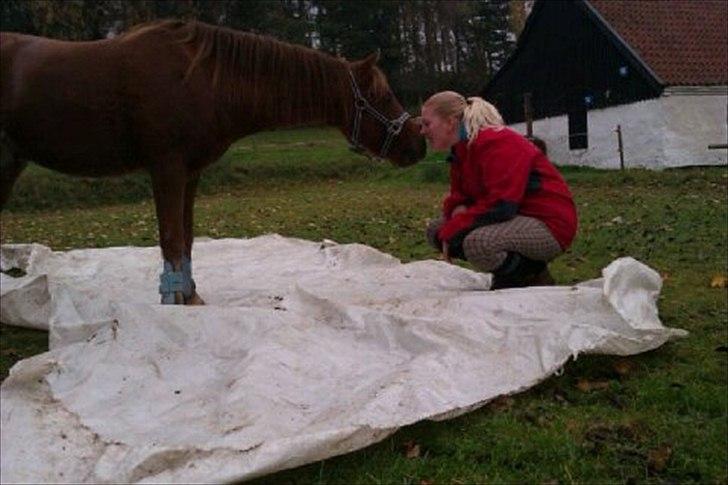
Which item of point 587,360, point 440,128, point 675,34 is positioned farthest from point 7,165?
point 675,34

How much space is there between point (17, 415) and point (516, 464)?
1898mm

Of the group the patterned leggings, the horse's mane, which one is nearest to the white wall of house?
the patterned leggings

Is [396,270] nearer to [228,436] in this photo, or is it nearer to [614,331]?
[614,331]

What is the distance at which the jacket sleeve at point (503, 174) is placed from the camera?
4.48 m

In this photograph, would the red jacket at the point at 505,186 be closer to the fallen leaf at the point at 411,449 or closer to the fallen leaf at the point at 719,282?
the fallen leaf at the point at 719,282

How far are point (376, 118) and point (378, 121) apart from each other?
1.0 inches

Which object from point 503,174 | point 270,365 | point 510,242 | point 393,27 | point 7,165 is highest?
point 393,27

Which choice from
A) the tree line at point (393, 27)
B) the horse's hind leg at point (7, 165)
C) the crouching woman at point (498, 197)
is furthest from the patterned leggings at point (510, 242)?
the tree line at point (393, 27)

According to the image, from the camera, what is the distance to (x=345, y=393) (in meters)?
3.27

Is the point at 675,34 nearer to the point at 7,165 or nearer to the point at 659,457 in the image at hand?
the point at 7,165

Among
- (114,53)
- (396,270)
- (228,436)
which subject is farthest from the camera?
(396,270)

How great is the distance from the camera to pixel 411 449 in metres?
2.97

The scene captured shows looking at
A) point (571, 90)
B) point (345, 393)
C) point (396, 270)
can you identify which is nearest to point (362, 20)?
point (571, 90)

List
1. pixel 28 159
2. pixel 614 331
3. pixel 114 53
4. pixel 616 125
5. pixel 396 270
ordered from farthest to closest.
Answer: pixel 616 125 → pixel 396 270 → pixel 28 159 → pixel 114 53 → pixel 614 331
